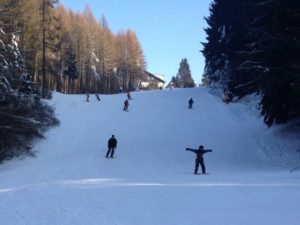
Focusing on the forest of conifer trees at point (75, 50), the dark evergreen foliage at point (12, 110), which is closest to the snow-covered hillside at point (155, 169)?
the dark evergreen foliage at point (12, 110)

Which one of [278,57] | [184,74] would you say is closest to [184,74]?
[184,74]

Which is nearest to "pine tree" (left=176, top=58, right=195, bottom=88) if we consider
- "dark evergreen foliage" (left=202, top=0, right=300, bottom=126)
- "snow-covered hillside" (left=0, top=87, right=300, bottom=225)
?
"snow-covered hillside" (left=0, top=87, right=300, bottom=225)

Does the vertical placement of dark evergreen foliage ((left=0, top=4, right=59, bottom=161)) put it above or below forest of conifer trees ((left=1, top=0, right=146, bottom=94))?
below

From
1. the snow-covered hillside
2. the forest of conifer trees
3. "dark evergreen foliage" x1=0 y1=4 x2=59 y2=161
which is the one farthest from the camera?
the forest of conifer trees

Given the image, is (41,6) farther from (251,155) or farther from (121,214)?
(121,214)

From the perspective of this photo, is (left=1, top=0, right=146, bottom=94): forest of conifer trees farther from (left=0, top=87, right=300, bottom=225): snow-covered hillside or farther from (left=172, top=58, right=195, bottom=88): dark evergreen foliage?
(left=172, top=58, right=195, bottom=88): dark evergreen foliage

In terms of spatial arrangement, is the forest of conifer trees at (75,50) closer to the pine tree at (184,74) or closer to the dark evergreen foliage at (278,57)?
the dark evergreen foliage at (278,57)

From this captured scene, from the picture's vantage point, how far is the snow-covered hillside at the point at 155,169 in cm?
580

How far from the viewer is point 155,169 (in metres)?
14.5

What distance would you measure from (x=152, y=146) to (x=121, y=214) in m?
14.6

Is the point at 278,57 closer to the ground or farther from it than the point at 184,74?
closer to the ground

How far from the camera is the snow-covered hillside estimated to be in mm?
5805

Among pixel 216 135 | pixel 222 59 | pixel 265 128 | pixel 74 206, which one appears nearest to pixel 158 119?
pixel 216 135

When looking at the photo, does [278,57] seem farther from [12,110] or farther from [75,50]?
[75,50]
